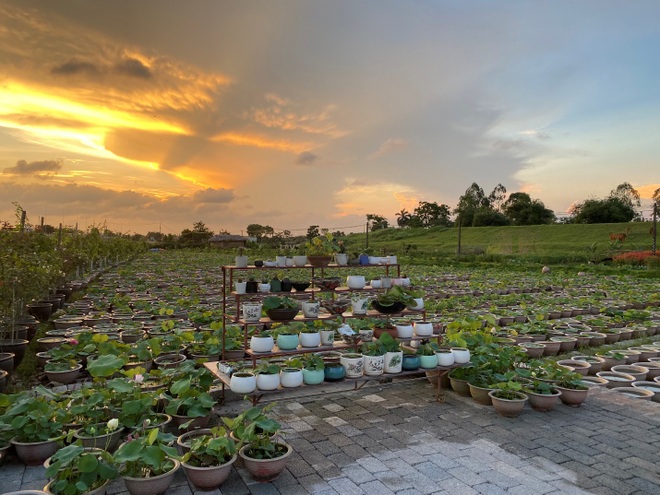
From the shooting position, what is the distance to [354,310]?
5.85 meters

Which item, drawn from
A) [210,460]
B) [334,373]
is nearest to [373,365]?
[334,373]

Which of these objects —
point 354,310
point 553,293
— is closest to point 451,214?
point 553,293

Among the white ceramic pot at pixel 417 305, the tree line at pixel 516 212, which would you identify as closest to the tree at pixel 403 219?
the tree line at pixel 516 212

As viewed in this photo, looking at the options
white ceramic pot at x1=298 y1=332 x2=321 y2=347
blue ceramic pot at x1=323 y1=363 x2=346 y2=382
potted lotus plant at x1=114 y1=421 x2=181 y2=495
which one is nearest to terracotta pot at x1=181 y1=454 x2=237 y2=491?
potted lotus plant at x1=114 y1=421 x2=181 y2=495

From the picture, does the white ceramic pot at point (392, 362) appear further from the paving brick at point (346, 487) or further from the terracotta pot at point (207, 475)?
the terracotta pot at point (207, 475)

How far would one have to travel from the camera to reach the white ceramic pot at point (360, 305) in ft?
19.1

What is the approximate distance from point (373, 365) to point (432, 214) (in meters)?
66.5

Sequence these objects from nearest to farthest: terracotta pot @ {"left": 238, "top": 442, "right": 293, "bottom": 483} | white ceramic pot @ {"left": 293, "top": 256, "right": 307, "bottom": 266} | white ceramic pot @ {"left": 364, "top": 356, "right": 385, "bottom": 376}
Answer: terracotta pot @ {"left": 238, "top": 442, "right": 293, "bottom": 483}, white ceramic pot @ {"left": 364, "top": 356, "right": 385, "bottom": 376}, white ceramic pot @ {"left": 293, "top": 256, "right": 307, "bottom": 266}

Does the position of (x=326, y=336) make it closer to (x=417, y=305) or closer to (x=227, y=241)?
(x=417, y=305)

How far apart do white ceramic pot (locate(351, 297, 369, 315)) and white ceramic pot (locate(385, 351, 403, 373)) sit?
36.6 inches

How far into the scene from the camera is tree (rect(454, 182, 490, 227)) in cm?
6188

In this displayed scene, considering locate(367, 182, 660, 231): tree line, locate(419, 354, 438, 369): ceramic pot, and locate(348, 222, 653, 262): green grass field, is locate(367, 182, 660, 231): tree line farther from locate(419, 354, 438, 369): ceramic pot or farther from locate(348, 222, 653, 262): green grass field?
locate(419, 354, 438, 369): ceramic pot

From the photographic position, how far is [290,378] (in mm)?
4414

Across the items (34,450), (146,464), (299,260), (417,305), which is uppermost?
(299,260)
